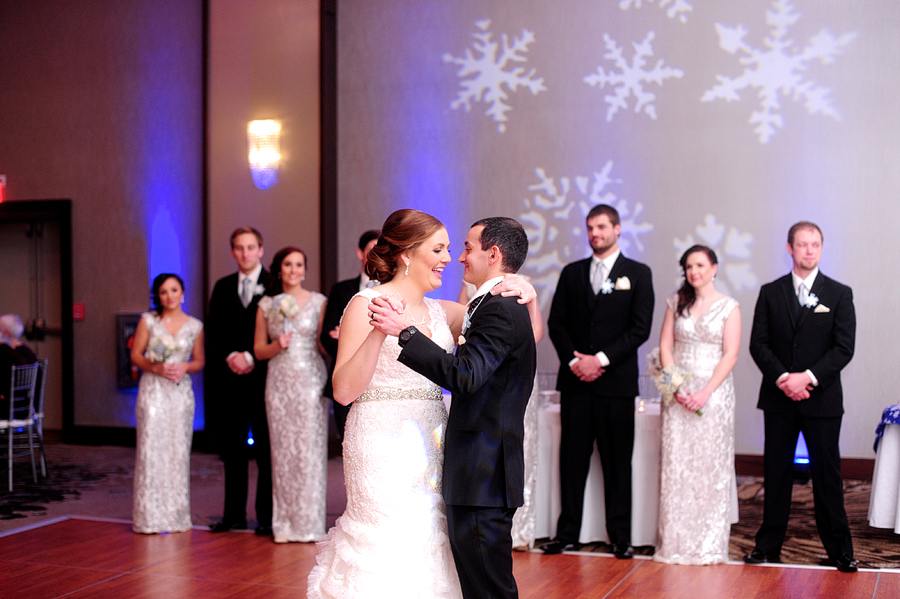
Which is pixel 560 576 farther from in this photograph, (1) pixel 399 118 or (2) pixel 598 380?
(1) pixel 399 118

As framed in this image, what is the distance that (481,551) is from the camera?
2721mm

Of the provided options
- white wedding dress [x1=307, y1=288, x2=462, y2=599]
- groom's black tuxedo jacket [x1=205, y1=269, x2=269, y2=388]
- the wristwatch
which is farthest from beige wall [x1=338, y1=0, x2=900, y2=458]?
the wristwatch

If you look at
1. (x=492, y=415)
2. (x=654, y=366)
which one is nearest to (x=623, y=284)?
(x=654, y=366)

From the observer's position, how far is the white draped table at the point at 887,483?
5.19 m

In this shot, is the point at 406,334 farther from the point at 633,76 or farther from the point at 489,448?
the point at 633,76

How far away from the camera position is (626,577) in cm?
447

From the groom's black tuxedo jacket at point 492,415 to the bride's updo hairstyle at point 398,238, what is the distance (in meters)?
0.29

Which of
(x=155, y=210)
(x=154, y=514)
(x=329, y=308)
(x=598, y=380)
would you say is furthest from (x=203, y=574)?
(x=155, y=210)

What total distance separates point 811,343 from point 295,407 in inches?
116

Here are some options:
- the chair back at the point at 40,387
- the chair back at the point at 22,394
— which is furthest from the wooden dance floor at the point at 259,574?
the chair back at the point at 40,387

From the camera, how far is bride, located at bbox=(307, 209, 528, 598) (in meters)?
2.72

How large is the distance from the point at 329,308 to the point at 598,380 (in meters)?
1.66

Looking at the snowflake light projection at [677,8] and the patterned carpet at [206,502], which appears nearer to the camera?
the patterned carpet at [206,502]

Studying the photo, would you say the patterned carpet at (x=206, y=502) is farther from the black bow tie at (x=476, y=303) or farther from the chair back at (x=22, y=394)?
the black bow tie at (x=476, y=303)
